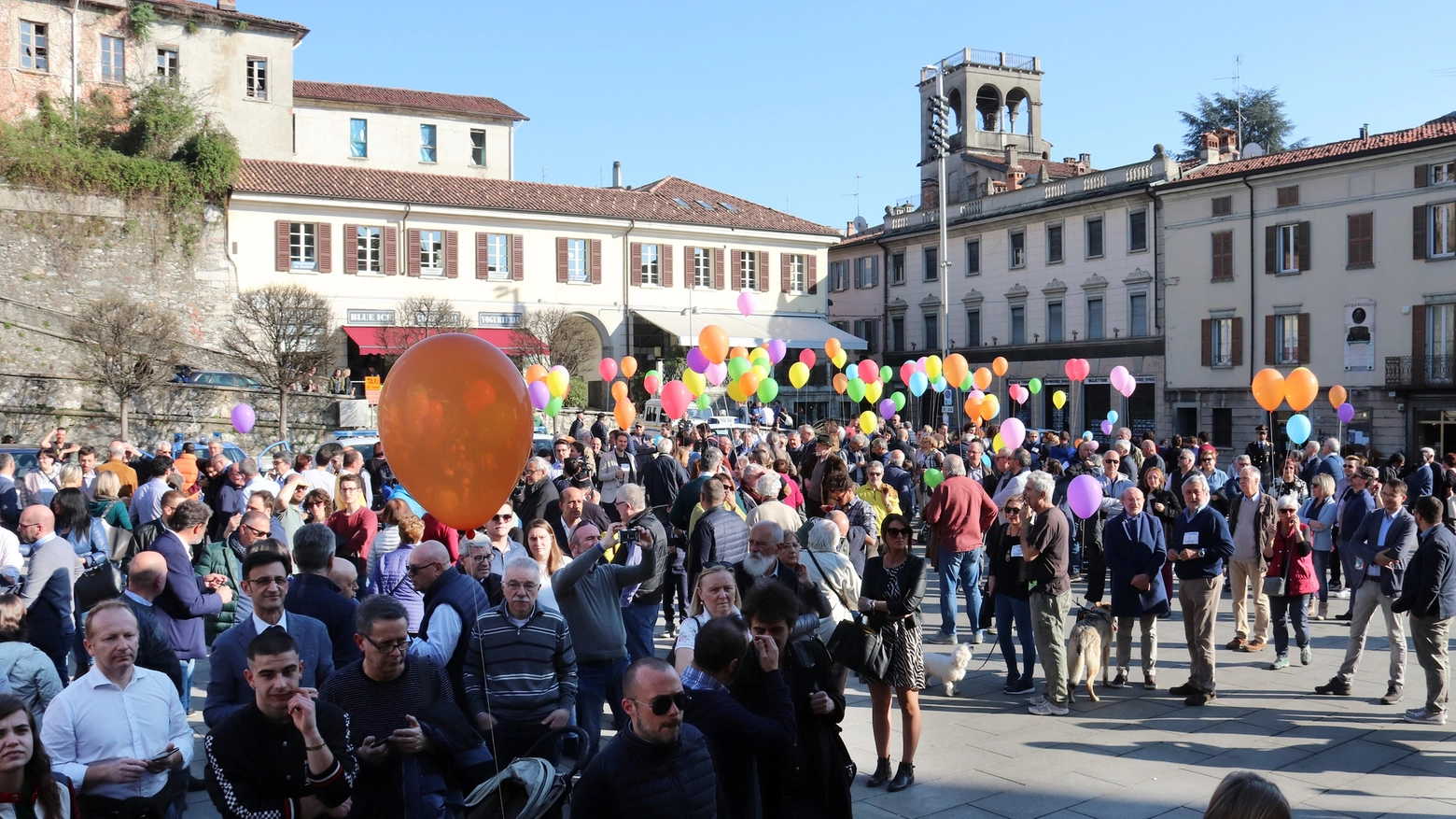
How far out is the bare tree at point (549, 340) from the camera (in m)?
33.3

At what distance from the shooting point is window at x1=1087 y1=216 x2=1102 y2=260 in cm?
3784

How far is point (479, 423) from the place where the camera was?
4535 millimetres

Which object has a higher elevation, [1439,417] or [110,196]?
[110,196]

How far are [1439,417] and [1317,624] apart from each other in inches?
921

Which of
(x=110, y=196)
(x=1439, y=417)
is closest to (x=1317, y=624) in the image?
(x=1439, y=417)

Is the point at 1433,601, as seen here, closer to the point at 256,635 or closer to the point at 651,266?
the point at 256,635

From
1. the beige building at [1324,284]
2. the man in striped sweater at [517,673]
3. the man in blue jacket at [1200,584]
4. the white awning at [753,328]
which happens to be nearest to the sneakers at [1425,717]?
the man in blue jacket at [1200,584]

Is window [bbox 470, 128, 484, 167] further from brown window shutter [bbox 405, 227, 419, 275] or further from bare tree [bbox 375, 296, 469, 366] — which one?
bare tree [bbox 375, 296, 469, 366]

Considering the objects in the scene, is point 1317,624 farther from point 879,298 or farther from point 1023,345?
point 879,298

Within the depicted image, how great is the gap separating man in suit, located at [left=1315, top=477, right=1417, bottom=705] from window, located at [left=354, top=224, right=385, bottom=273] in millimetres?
30397

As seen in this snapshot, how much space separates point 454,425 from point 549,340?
30.1 meters

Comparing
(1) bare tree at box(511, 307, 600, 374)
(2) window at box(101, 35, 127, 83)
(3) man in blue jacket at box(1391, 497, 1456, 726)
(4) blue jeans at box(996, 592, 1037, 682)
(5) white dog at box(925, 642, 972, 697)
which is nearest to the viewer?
(3) man in blue jacket at box(1391, 497, 1456, 726)

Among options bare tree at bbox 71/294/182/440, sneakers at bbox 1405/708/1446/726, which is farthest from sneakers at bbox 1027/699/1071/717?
bare tree at bbox 71/294/182/440

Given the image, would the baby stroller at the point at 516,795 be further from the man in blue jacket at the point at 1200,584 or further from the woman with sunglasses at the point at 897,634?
the man in blue jacket at the point at 1200,584
